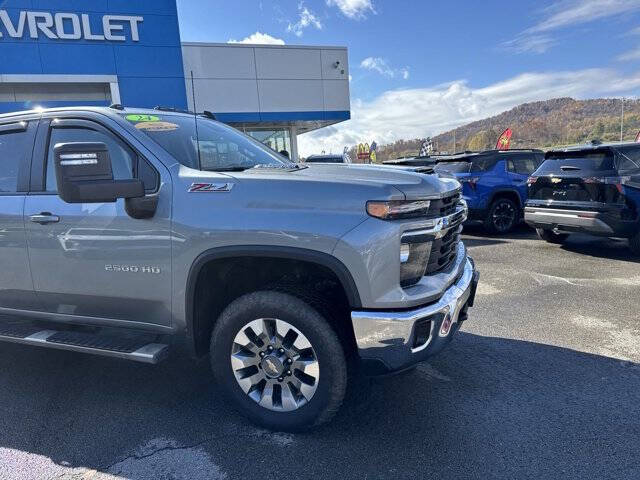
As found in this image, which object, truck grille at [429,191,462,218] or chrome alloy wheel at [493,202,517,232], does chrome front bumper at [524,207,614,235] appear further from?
truck grille at [429,191,462,218]

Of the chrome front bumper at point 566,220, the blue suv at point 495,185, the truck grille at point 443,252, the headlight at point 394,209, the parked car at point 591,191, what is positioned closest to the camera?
the headlight at point 394,209

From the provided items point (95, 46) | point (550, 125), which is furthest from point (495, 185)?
point (550, 125)

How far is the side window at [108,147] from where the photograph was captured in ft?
9.46

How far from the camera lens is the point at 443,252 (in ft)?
9.12

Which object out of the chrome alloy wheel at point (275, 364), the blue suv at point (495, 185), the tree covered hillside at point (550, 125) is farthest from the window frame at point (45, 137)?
the tree covered hillside at point (550, 125)

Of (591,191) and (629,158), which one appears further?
(591,191)

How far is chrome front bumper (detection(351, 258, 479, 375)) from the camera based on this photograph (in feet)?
7.87

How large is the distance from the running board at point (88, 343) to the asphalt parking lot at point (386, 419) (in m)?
0.47

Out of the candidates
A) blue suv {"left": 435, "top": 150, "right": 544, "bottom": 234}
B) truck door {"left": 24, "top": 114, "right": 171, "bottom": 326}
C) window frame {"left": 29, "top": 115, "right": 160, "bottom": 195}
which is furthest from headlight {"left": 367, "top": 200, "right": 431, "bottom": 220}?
blue suv {"left": 435, "top": 150, "right": 544, "bottom": 234}

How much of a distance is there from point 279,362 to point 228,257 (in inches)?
27.5

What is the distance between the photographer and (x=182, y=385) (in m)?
3.37

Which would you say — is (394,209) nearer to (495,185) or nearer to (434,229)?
(434,229)

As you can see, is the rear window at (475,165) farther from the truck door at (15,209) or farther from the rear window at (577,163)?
the truck door at (15,209)

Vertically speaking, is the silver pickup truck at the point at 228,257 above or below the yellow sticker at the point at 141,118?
below
